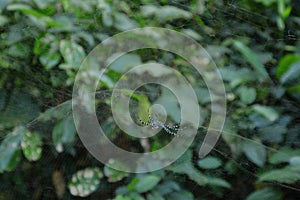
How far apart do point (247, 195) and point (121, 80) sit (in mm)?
469

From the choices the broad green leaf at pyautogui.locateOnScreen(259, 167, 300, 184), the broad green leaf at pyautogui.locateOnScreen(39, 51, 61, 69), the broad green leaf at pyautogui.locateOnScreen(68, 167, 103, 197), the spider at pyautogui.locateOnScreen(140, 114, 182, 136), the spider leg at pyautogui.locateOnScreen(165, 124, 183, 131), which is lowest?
the broad green leaf at pyautogui.locateOnScreen(68, 167, 103, 197)

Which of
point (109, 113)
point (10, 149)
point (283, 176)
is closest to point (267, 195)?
point (283, 176)

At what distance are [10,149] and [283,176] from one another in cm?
73

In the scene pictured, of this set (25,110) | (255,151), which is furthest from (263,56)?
(25,110)

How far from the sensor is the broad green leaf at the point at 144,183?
1132 millimetres

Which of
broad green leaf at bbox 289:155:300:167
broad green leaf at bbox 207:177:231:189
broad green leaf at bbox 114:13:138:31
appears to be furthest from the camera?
broad green leaf at bbox 114:13:138:31

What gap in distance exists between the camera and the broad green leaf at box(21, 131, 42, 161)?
4.18ft

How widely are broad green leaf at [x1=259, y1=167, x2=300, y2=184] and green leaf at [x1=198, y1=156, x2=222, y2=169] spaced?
14 centimetres

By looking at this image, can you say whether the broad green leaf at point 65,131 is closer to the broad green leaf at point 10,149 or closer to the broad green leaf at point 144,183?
the broad green leaf at point 10,149

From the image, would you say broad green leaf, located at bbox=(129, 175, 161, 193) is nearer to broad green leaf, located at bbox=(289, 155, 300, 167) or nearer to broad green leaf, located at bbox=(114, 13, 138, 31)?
broad green leaf, located at bbox=(289, 155, 300, 167)

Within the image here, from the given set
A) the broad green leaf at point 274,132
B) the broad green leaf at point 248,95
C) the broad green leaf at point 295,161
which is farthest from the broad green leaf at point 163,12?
the broad green leaf at point 295,161

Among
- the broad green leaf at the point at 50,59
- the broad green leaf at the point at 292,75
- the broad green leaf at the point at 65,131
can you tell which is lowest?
the broad green leaf at the point at 65,131

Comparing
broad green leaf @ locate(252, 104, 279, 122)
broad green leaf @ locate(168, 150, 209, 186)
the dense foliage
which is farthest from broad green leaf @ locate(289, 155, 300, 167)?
broad green leaf @ locate(168, 150, 209, 186)

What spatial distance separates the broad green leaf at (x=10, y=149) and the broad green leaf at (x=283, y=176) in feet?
2.20
